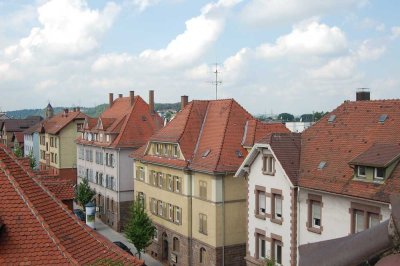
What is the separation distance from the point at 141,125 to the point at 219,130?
18.3 metres

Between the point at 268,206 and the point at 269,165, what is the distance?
7.53 feet

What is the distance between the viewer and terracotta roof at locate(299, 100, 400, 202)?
20625 mm

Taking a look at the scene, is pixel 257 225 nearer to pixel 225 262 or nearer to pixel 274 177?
pixel 274 177

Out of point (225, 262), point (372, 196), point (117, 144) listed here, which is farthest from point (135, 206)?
point (372, 196)

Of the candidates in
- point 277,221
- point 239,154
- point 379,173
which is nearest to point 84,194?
point 239,154

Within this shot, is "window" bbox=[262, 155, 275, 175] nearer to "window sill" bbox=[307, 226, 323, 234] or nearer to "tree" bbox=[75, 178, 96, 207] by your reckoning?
"window sill" bbox=[307, 226, 323, 234]

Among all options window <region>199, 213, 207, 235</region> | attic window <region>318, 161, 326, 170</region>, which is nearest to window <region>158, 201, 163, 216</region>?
window <region>199, 213, 207, 235</region>

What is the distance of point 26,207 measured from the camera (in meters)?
10.5

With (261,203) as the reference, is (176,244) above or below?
below

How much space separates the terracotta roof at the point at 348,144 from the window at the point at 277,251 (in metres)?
4.19

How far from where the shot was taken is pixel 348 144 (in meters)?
23.7

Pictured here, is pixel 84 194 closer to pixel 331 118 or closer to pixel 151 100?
pixel 151 100

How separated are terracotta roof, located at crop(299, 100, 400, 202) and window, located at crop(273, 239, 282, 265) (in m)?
4.19

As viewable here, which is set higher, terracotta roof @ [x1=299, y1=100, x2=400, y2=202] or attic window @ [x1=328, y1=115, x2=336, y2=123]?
attic window @ [x1=328, y1=115, x2=336, y2=123]
